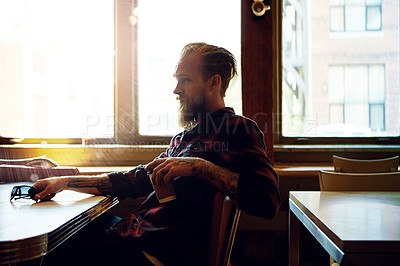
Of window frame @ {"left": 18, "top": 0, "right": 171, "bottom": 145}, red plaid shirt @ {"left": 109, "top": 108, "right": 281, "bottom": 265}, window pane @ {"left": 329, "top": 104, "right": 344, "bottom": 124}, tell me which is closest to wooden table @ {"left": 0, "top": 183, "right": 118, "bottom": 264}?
red plaid shirt @ {"left": 109, "top": 108, "right": 281, "bottom": 265}

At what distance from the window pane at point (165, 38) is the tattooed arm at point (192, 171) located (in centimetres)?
157

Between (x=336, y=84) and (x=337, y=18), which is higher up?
(x=337, y=18)

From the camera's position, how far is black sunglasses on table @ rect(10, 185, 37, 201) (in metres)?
1.09

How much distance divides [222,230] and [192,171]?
238 mm

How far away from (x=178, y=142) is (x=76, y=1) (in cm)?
193

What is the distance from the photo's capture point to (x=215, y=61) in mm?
1394

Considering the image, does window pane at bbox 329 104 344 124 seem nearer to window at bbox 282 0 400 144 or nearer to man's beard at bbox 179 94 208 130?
window at bbox 282 0 400 144

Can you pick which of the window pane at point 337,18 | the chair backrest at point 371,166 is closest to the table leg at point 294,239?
the chair backrest at point 371,166

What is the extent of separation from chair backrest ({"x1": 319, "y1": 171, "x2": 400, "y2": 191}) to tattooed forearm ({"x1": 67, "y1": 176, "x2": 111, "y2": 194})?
0.95 metres

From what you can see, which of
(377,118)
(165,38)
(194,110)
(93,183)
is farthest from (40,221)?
(377,118)

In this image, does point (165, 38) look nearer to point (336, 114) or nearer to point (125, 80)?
point (125, 80)

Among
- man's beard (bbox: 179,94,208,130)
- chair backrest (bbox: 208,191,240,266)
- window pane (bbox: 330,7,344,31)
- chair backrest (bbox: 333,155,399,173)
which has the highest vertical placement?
window pane (bbox: 330,7,344,31)

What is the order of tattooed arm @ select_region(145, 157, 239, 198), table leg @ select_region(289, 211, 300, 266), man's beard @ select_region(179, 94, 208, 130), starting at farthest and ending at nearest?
man's beard @ select_region(179, 94, 208, 130)
table leg @ select_region(289, 211, 300, 266)
tattooed arm @ select_region(145, 157, 239, 198)

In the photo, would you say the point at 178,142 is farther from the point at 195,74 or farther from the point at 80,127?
the point at 80,127
